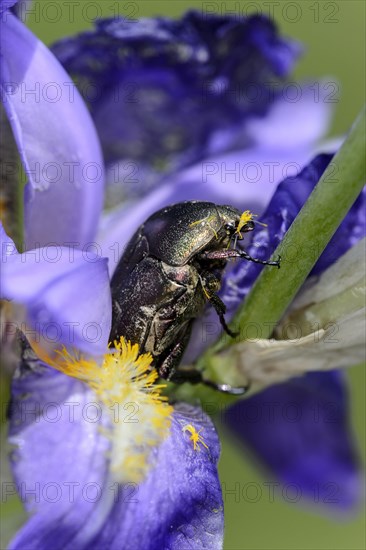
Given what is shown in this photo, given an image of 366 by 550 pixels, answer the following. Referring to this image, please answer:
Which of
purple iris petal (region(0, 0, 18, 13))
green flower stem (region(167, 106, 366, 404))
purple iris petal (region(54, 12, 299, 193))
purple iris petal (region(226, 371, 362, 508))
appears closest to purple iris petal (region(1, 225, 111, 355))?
green flower stem (region(167, 106, 366, 404))

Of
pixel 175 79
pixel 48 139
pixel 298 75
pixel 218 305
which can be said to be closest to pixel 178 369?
pixel 218 305

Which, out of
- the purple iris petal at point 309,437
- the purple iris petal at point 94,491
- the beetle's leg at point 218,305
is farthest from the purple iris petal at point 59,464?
the purple iris petal at point 309,437

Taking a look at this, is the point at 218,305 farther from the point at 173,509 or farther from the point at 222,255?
the point at 173,509

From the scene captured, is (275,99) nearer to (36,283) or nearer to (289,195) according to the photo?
(289,195)

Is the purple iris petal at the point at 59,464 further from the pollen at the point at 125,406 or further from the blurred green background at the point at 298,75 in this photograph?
the blurred green background at the point at 298,75

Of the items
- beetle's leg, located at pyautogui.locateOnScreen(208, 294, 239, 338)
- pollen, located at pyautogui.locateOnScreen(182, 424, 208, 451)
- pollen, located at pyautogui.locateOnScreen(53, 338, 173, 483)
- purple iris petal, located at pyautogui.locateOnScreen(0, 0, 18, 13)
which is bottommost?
pollen, located at pyautogui.locateOnScreen(182, 424, 208, 451)

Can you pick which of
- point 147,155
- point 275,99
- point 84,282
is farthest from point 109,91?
point 84,282

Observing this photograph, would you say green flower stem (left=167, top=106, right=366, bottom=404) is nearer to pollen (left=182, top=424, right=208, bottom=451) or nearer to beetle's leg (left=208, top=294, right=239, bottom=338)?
beetle's leg (left=208, top=294, right=239, bottom=338)
